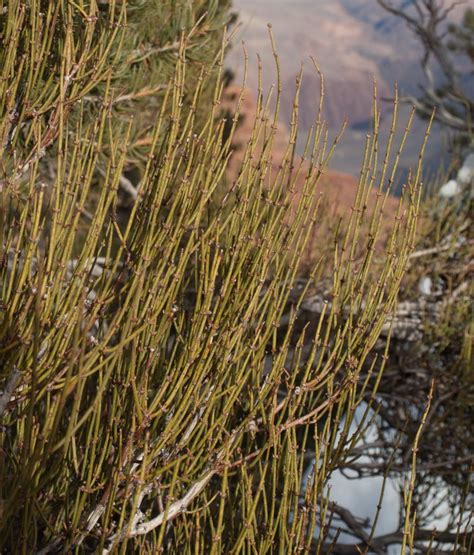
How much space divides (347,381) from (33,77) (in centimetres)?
91

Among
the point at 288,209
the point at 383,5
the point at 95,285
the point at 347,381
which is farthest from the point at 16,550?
the point at 383,5

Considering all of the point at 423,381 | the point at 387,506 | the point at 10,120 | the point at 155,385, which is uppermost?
the point at 10,120

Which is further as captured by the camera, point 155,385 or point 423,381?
point 423,381

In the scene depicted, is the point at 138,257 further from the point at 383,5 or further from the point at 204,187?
the point at 383,5

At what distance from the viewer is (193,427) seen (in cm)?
146

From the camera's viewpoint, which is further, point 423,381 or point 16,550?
point 423,381

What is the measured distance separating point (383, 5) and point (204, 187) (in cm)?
802

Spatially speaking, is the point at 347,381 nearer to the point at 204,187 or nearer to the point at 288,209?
the point at 288,209

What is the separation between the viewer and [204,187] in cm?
141

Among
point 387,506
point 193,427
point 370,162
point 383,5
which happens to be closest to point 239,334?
point 193,427

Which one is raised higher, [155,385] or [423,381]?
[155,385]

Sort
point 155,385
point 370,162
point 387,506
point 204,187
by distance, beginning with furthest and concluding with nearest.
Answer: point 387,506 → point 155,385 → point 370,162 → point 204,187

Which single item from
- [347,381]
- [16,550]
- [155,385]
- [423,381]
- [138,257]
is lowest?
[423,381]

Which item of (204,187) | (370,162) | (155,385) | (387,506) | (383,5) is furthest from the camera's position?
(383,5)
